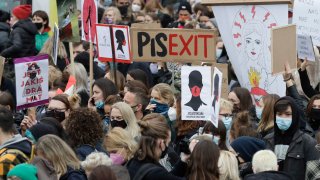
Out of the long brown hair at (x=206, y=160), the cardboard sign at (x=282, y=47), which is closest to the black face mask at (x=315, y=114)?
the cardboard sign at (x=282, y=47)

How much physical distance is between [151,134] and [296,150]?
4.99ft

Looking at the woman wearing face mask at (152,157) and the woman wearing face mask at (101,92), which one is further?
the woman wearing face mask at (101,92)

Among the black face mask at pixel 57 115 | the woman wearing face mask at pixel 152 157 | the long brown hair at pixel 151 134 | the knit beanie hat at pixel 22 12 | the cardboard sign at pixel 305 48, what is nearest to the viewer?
the woman wearing face mask at pixel 152 157

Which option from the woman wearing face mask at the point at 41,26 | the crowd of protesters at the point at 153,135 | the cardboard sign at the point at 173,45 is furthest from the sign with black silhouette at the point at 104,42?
the woman wearing face mask at the point at 41,26

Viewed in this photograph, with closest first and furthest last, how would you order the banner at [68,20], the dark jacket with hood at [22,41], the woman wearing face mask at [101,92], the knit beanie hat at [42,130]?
the knit beanie hat at [42,130] → the woman wearing face mask at [101,92] → the banner at [68,20] → the dark jacket with hood at [22,41]

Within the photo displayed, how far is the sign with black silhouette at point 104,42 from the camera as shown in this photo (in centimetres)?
1512

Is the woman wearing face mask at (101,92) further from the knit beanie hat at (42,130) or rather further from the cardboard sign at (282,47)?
the knit beanie hat at (42,130)

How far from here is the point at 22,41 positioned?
58.9 feet

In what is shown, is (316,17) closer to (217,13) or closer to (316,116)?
(217,13)

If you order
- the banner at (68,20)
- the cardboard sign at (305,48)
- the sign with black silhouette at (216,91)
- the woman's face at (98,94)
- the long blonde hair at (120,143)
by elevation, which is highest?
the banner at (68,20)

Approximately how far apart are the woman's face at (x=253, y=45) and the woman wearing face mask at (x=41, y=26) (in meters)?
4.63

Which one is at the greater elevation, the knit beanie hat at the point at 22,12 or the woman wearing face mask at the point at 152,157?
the knit beanie hat at the point at 22,12

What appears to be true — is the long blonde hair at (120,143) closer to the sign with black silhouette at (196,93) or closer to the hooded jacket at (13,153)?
the hooded jacket at (13,153)

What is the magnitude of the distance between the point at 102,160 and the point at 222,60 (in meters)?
8.55
